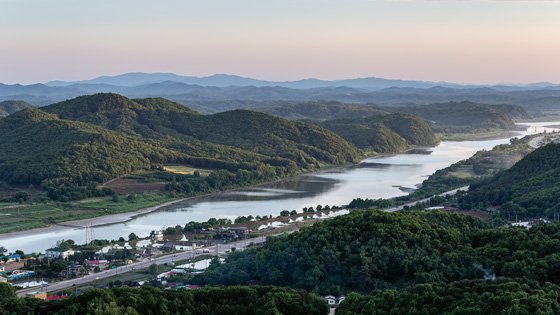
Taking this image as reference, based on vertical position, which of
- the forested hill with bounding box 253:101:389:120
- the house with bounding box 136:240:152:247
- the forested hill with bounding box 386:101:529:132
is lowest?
the house with bounding box 136:240:152:247

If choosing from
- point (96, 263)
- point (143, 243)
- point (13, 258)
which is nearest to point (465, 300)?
point (96, 263)

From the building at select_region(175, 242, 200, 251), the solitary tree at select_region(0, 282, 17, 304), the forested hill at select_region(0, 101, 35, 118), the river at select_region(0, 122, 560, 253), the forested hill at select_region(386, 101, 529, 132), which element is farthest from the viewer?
the forested hill at select_region(0, 101, 35, 118)

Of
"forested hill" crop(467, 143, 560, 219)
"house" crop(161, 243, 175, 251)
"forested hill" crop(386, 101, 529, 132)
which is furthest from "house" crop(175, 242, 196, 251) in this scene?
"forested hill" crop(386, 101, 529, 132)

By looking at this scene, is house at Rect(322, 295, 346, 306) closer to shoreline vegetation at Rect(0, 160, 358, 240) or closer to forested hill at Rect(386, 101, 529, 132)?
shoreline vegetation at Rect(0, 160, 358, 240)

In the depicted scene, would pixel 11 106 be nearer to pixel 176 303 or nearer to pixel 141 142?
pixel 141 142

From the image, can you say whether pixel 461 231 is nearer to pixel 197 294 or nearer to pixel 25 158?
pixel 197 294

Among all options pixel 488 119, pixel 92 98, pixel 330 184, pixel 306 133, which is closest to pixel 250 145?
pixel 306 133
